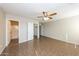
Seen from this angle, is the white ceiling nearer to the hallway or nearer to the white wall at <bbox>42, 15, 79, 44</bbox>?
the white wall at <bbox>42, 15, 79, 44</bbox>

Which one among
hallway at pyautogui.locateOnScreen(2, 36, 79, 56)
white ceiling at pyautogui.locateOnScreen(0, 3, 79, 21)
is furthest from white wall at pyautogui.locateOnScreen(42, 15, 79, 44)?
white ceiling at pyautogui.locateOnScreen(0, 3, 79, 21)

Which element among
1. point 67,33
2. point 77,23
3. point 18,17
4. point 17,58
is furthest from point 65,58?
point 18,17

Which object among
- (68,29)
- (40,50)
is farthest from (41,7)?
(68,29)

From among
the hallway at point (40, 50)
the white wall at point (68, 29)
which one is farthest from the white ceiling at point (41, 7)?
the hallway at point (40, 50)

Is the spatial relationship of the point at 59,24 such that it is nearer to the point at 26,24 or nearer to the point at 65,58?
the point at 26,24

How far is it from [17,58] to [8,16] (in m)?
4.31

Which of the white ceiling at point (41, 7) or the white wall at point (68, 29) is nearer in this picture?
the white ceiling at point (41, 7)

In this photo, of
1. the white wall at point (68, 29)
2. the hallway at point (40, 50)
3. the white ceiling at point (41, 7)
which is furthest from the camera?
the white wall at point (68, 29)

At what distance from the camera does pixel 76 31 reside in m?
5.45

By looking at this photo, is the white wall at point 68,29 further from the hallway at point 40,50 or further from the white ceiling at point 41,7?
the white ceiling at point 41,7

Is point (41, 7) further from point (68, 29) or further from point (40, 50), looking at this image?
point (68, 29)

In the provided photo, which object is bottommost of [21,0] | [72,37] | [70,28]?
[72,37]

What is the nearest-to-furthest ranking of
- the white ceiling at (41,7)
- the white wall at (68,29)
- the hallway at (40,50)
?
1. the white ceiling at (41,7)
2. the hallway at (40,50)
3. the white wall at (68,29)

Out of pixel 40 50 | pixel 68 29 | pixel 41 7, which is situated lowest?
pixel 40 50
